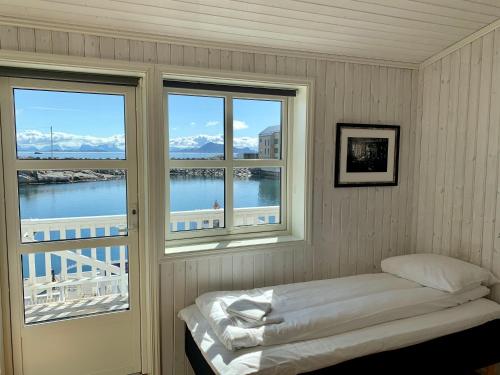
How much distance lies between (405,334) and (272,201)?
4.35ft

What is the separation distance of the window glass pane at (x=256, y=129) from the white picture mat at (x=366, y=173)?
50 cm

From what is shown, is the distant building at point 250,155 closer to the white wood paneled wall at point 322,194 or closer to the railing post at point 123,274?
the white wood paneled wall at point 322,194

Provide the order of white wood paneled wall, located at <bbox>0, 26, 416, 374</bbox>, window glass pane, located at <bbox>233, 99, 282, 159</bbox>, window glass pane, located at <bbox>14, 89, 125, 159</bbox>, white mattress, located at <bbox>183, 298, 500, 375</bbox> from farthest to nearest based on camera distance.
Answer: window glass pane, located at <bbox>233, 99, 282, 159</bbox> → white wood paneled wall, located at <bbox>0, 26, 416, 374</bbox> → window glass pane, located at <bbox>14, 89, 125, 159</bbox> → white mattress, located at <bbox>183, 298, 500, 375</bbox>

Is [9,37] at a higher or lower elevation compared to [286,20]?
lower

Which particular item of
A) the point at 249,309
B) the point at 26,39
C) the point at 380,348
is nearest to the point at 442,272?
the point at 380,348

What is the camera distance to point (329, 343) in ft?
5.99

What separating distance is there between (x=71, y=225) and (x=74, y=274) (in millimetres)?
324

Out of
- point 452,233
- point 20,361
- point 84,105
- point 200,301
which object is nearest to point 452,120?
point 452,233

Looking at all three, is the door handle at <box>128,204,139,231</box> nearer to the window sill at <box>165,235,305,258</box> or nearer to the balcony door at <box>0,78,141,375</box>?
the balcony door at <box>0,78,141,375</box>

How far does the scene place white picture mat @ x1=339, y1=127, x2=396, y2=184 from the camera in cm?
274

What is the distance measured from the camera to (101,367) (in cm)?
233

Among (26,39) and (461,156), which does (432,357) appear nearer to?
(461,156)

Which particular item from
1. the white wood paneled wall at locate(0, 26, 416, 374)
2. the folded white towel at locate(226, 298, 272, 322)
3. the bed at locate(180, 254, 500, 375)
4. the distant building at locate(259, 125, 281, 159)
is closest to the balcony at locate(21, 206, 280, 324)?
the white wood paneled wall at locate(0, 26, 416, 374)

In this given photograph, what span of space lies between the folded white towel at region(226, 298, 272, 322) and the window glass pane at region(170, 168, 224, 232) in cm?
77
